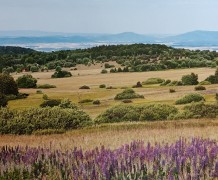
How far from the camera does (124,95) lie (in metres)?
84.4

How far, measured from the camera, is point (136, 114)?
42.3m

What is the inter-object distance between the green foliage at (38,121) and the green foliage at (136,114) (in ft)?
22.4

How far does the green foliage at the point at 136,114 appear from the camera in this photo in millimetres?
41378

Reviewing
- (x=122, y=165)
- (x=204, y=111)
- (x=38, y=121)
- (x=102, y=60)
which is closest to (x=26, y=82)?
(x=102, y=60)

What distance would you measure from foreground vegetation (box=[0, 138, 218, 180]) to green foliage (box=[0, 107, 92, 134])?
2064 cm

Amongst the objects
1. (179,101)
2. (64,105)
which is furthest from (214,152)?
(179,101)

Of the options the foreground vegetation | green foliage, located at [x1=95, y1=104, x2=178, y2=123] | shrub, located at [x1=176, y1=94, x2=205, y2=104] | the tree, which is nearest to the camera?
the foreground vegetation

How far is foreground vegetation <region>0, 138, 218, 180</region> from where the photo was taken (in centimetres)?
859

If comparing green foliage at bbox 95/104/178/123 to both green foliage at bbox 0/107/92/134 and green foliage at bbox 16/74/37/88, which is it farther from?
green foliage at bbox 16/74/37/88

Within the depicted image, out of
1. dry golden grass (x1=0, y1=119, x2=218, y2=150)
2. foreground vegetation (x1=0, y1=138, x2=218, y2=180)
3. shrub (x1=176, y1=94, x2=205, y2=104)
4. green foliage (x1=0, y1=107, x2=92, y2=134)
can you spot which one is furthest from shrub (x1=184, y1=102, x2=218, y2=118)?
foreground vegetation (x1=0, y1=138, x2=218, y2=180)

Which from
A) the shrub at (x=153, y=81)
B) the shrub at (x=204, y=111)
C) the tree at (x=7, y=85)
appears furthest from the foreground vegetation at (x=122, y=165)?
the shrub at (x=153, y=81)

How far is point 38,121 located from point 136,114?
40.5ft

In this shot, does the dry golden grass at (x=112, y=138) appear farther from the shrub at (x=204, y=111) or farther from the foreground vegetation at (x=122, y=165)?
the shrub at (x=204, y=111)

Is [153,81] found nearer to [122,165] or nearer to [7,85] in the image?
[7,85]
